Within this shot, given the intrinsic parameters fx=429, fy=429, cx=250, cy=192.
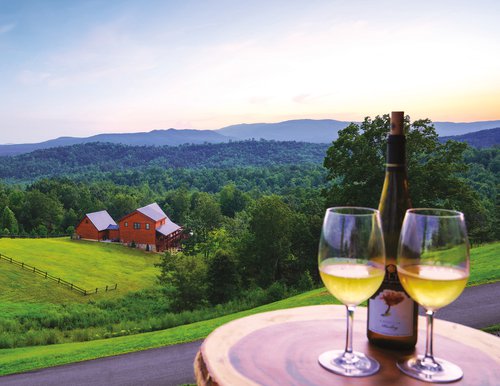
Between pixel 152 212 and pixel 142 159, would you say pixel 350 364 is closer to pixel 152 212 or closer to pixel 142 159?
pixel 152 212

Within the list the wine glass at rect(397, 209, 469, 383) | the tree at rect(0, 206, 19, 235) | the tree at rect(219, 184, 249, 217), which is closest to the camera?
the wine glass at rect(397, 209, 469, 383)

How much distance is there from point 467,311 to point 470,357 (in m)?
9.09

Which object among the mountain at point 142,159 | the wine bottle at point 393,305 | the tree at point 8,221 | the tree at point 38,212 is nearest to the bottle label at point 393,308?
the wine bottle at point 393,305

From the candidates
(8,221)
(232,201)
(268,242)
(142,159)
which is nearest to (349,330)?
(268,242)

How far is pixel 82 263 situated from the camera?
3788cm

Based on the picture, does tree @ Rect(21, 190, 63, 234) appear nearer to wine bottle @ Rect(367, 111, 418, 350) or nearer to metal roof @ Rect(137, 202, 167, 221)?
metal roof @ Rect(137, 202, 167, 221)

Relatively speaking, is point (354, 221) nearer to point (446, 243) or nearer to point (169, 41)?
point (446, 243)

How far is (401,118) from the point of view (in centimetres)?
171

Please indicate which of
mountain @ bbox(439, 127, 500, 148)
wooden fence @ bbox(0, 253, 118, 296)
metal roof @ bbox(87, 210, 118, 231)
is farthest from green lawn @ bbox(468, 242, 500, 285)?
mountain @ bbox(439, 127, 500, 148)

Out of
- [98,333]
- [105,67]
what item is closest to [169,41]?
[98,333]

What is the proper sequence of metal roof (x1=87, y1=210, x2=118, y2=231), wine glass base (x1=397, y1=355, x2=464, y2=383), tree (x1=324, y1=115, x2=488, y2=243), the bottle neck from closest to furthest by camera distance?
wine glass base (x1=397, y1=355, x2=464, y2=383)
the bottle neck
tree (x1=324, y1=115, x2=488, y2=243)
metal roof (x1=87, y1=210, x2=118, y2=231)

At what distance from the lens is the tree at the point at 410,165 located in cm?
1792

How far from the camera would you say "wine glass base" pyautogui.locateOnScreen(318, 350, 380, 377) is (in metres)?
1.58

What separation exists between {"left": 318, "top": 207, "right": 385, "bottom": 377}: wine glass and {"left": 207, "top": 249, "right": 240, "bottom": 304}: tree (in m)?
22.2
